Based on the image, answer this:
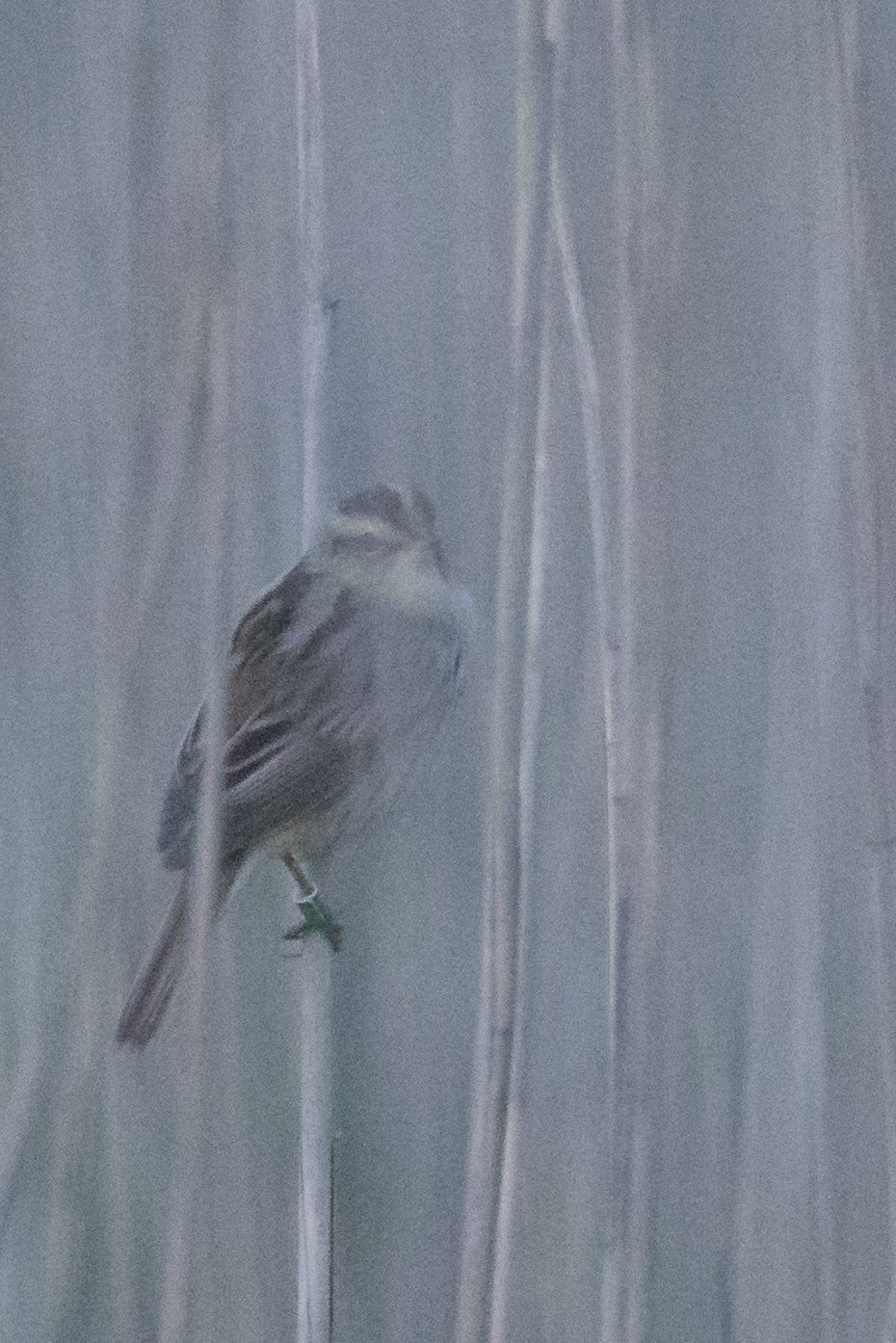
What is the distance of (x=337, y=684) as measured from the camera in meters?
2.13

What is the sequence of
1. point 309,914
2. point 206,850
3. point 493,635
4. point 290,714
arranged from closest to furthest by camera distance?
point 206,850 → point 493,635 → point 309,914 → point 290,714

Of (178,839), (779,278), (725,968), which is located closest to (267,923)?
(178,839)

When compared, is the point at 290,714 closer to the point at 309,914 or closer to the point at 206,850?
the point at 309,914

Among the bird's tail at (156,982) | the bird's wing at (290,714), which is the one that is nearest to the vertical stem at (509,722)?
the bird's tail at (156,982)

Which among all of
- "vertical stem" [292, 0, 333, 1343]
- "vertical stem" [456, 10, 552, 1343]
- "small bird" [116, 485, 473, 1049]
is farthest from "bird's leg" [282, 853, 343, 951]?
"vertical stem" [456, 10, 552, 1343]

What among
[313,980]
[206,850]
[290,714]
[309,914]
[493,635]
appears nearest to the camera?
[206,850]

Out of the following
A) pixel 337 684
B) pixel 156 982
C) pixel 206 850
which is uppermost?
pixel 337 684

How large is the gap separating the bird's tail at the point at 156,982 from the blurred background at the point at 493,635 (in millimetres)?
61

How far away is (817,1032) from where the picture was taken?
1.84m

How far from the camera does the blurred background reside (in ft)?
5.01

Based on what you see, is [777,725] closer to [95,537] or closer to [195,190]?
[95,537]

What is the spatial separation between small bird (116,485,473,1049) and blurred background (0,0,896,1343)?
50mm

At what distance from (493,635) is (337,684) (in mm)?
595

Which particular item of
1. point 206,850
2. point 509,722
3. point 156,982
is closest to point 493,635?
point 509,722
